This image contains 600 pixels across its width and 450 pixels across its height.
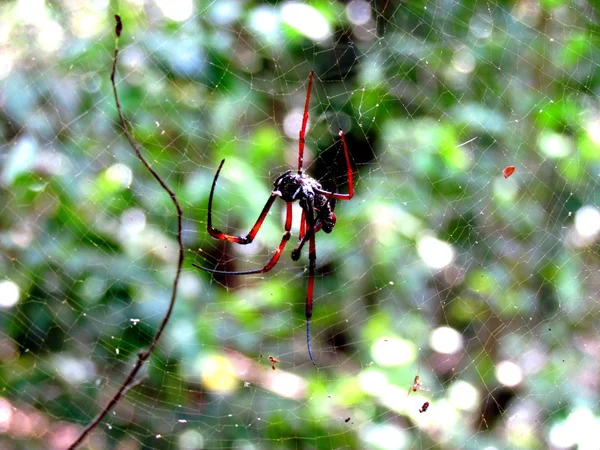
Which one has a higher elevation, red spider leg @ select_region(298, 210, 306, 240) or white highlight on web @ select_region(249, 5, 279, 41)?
white highlight on web @ select_region(249, 5, 279, 41)

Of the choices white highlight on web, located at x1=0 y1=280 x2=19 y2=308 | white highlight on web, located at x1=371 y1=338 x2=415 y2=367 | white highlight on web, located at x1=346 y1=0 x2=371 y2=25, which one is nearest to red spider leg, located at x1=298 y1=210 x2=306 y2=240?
white highlight on web, located at x1=371 y1=338 x2=415 y2=367

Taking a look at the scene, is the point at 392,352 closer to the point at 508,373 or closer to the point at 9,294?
the point at 508,373

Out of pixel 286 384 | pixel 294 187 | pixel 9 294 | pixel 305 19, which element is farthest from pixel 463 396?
pixel 9 294

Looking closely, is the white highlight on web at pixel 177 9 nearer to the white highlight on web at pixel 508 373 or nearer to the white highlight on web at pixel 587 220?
the white highlight on web at pixel 587 220

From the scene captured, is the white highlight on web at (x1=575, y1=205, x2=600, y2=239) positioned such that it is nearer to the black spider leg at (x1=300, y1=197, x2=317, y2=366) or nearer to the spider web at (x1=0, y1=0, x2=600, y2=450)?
the spider web at (x1=0, y1=0, x2=600, y2=450)

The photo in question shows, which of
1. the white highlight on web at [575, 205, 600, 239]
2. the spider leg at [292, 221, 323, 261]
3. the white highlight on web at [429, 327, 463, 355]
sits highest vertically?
the spider leg at [292, 221, 323, 261]

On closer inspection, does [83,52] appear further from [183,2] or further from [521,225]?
[521,225]

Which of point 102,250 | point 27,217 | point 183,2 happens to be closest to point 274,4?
point 183,2

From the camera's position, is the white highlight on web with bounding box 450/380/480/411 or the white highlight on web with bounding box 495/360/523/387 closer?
the white highlight on web with bounding box 450/380/480/411
